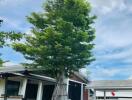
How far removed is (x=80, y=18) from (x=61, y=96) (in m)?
6.68

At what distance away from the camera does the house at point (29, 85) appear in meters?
23.2

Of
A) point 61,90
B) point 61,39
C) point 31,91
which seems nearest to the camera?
point 61,39

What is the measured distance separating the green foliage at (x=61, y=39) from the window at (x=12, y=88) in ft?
8.37

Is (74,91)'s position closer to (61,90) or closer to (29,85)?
(29,85)

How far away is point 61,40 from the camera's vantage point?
76.2 feet

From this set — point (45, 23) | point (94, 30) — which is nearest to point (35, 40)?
point (45, 23)

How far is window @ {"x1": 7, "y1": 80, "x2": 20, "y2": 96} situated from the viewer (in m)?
24.6

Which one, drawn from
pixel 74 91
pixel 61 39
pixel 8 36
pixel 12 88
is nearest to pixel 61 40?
pixel 61 39

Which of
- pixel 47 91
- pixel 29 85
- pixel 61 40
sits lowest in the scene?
pixel 47 91

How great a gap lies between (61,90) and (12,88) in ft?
14.3

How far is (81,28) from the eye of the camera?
24.1 m

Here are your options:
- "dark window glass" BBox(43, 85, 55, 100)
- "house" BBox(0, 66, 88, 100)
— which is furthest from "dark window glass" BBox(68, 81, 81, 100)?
"dark window glass" BBox(43, 85, 55, 100)

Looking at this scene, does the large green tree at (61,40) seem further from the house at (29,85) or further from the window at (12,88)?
the window at (12,88)

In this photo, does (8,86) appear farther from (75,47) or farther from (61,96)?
(75,47)
